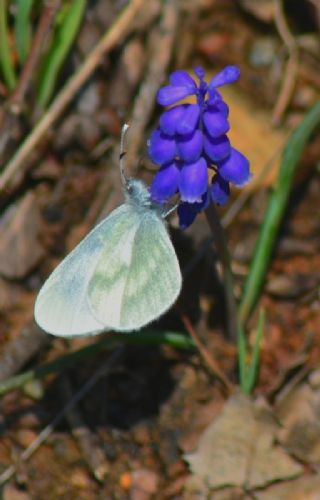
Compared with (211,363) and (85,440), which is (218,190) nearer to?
(211,363)

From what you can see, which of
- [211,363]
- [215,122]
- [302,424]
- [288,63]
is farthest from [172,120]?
[288,63]

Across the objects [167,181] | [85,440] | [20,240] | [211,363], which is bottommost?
[211,363]

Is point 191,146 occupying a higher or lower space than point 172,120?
lower

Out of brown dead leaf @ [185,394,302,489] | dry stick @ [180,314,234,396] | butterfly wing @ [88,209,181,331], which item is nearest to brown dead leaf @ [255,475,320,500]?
brown dead leaf @ [185,394,302,489]

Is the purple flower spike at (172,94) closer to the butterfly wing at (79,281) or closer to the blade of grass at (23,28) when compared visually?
the butterfly wing at (79,281)

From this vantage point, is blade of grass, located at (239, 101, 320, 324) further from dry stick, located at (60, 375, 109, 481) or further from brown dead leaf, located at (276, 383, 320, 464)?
dry stick, located at (60, 375, 109, 481)

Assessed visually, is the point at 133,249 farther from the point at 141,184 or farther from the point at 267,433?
the point at 267,433

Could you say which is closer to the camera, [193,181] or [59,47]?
[193,181]

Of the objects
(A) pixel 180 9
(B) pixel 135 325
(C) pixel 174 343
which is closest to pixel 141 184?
(B) pixel 135 325
